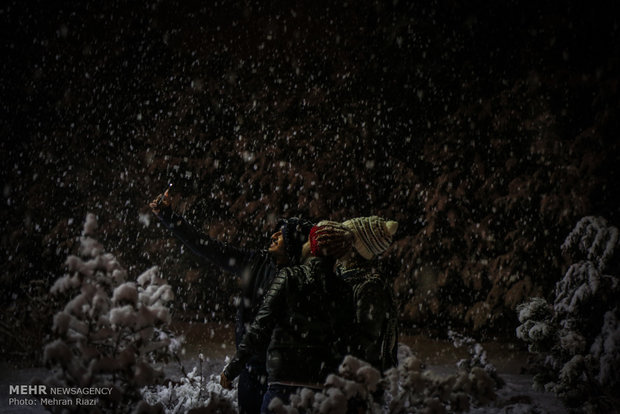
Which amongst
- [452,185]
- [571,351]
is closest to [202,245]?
[571,351]

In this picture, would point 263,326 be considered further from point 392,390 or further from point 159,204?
point 159,204

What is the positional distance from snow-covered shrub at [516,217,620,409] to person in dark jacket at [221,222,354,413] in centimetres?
252

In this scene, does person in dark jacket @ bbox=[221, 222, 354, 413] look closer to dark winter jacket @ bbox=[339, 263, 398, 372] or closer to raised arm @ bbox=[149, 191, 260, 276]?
dark winter jacket @ bbox=[339, 263, 398, 372]

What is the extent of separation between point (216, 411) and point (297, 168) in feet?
15.6

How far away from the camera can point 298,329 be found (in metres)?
2.10

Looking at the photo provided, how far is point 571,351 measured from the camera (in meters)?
3.85

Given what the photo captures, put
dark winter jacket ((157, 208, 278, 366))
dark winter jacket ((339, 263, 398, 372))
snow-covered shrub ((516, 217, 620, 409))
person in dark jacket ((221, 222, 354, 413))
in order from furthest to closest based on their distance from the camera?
snow-covered shrub ((516, 217, 620, 409)), dark winter jacket ((157, 208, 278, 366)), dark winter jacket ((339, 263, 398, 372)), person in dark jacket ((221, 222, 354, 413))

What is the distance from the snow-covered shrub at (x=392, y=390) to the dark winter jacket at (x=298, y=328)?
13 centimetres

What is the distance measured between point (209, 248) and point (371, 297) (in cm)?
123

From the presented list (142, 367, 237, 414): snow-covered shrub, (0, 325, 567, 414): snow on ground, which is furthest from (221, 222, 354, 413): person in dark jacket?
(0, 325, 567, 414): snow on ground

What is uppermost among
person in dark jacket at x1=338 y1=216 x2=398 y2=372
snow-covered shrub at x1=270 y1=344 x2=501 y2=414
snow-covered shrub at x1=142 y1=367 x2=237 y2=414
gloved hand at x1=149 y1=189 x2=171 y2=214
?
gloved hand at x1=149 y1=189 x2=171 y2=214

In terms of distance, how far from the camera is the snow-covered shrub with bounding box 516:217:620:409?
145 inches

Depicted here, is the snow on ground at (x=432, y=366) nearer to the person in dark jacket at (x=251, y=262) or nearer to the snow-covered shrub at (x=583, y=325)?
the snow-covered shrub at (x=583, y=325)

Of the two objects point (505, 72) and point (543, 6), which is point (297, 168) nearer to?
point (505, 72)
